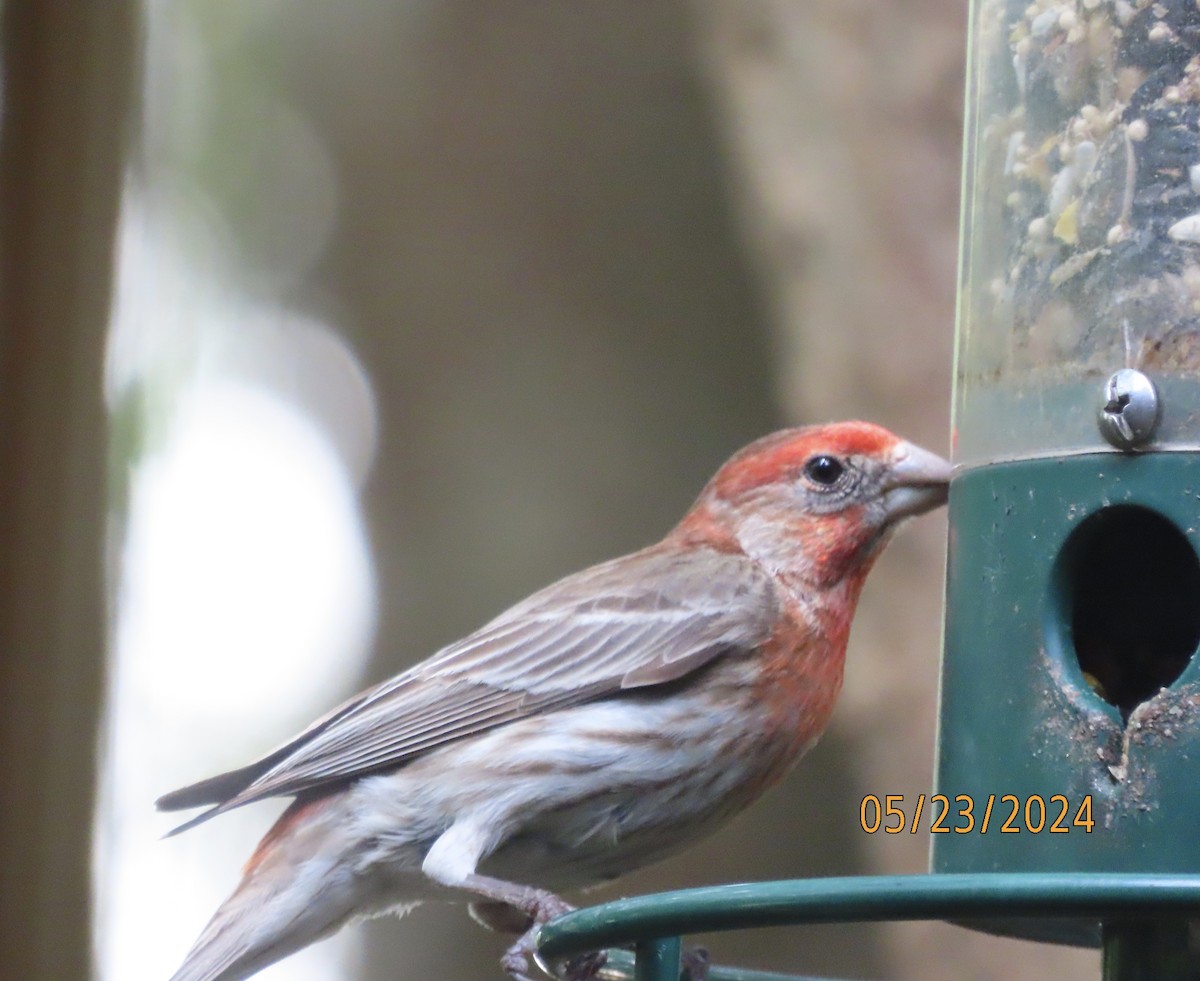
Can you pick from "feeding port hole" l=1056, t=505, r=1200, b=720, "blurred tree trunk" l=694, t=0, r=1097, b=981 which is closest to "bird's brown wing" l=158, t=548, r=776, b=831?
"feeding port hole" l=1056, t=505, r=1200, b=720

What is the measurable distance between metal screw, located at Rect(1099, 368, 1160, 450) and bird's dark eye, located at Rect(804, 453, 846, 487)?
135cm

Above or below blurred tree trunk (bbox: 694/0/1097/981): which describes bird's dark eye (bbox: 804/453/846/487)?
below

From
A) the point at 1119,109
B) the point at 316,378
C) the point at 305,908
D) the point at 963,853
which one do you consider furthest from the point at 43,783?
the point at 316,378

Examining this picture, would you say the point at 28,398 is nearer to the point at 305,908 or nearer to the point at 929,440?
the point at 305,908

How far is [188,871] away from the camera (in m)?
5.95

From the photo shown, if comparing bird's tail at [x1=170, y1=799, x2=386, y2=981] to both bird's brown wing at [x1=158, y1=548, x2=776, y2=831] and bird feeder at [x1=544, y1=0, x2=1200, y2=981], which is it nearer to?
bird's brown wing at [x1=158, y1=548, x2=776, y2=831]

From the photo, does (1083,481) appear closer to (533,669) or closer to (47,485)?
(533,669)

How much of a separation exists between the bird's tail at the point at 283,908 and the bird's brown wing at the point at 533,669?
161mm

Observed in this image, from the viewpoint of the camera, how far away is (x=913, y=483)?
179 inches

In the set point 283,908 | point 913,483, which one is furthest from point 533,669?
point 913,483

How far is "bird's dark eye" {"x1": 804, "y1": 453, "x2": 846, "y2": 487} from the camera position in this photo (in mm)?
4738

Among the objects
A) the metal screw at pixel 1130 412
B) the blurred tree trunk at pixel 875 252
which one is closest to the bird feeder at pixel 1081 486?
the metal screw at pixel 1130 412

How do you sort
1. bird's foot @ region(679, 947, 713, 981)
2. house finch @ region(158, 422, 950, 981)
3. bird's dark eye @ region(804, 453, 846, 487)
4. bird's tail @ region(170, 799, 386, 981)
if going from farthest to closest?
1. bird's dark eye @ region(804, 453, 846, 487)
2. bird's tail @ region(170, 799, 386, 981)
3. house finch @ region(158, 422, 950, 981)
4. bird's foot @ region(679, 947, 713, 981)

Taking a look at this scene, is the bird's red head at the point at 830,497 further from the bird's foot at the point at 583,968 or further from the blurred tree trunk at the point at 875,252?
the blurred tree trunk at the point at 875,252
